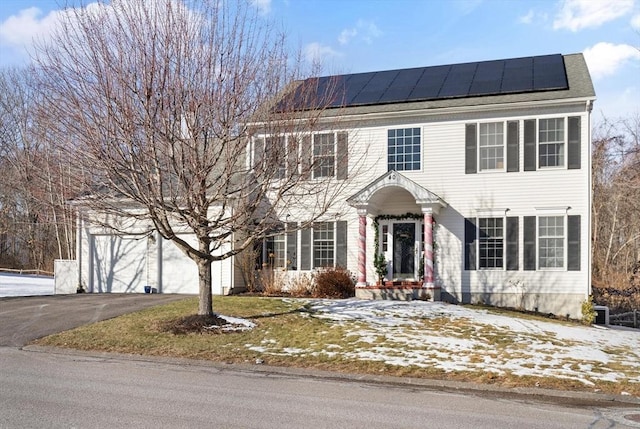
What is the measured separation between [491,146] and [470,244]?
326 centimetres

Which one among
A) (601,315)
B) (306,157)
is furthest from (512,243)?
(306,157)

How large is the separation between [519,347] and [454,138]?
938 cm

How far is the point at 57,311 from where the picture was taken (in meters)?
16.3

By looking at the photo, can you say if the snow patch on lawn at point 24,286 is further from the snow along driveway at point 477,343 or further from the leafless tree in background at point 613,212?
the leafless tree in background at point 613,212

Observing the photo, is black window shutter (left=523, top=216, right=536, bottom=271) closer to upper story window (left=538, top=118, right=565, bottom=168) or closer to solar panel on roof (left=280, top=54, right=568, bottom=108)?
upper story window (left=538, top=118, right=565, bottom=168)

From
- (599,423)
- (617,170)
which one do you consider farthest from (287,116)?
(617,170)

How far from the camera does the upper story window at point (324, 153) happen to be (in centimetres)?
1365

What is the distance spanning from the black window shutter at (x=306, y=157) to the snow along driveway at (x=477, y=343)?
12.1 ft

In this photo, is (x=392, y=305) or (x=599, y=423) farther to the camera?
(x=392, y=305)

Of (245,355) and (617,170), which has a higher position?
(617,170)

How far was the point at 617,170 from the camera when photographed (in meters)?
36.8

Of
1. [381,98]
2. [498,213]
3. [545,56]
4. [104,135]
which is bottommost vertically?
[498,213]

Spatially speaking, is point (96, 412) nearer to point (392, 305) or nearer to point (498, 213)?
point (392, 305)

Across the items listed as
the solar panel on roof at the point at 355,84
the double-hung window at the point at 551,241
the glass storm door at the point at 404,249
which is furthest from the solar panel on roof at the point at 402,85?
the double-hung window at the point at 551,241
